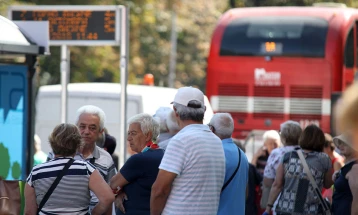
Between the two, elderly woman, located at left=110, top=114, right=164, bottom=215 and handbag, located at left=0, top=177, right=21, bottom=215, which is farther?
elderly woman, located at left=110, top=114, right=164, bottom=215

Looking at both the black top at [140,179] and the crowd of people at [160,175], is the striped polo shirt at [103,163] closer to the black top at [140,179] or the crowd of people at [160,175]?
the crowd of people at [160,175]

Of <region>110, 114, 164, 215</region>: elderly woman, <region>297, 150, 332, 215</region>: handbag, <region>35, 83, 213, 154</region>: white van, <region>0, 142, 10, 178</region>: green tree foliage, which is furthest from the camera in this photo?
<region>35, 83, 213, 154</region>: white van

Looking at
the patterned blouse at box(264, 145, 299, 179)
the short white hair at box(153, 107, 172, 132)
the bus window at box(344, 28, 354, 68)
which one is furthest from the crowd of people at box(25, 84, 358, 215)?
the bus window at box(344, 28, 354, 68)

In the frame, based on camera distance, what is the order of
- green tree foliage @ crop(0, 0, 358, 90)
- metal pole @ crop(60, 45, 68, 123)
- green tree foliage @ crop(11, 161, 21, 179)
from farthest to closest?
green tree foliage @ crop(0, 0, 358, 90), metal pole @ crop(60, 45, 68, 123), green tree foliage @ crop(11, 161, 21, 179)

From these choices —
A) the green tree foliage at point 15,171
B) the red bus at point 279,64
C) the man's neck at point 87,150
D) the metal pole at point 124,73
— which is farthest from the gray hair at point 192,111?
the red bus at point 279,64

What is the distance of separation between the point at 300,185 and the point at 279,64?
40.2 feet

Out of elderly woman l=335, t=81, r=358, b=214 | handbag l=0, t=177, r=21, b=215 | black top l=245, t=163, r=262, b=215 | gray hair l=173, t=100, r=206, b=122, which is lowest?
black top l=245, t=163, r=262, b=215

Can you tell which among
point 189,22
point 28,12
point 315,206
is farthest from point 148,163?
point 189,22

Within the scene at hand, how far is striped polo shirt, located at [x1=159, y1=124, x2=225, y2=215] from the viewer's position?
19.7 ft

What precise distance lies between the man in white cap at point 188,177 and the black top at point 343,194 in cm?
194

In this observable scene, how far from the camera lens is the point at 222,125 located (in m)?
7.79

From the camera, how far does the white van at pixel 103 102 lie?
53.6 feet

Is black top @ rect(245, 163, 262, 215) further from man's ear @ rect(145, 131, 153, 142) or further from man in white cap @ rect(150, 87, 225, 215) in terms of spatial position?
man in white cap @ rect(150, 87, 225, 215)

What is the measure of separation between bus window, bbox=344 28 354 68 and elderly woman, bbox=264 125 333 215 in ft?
37.8
